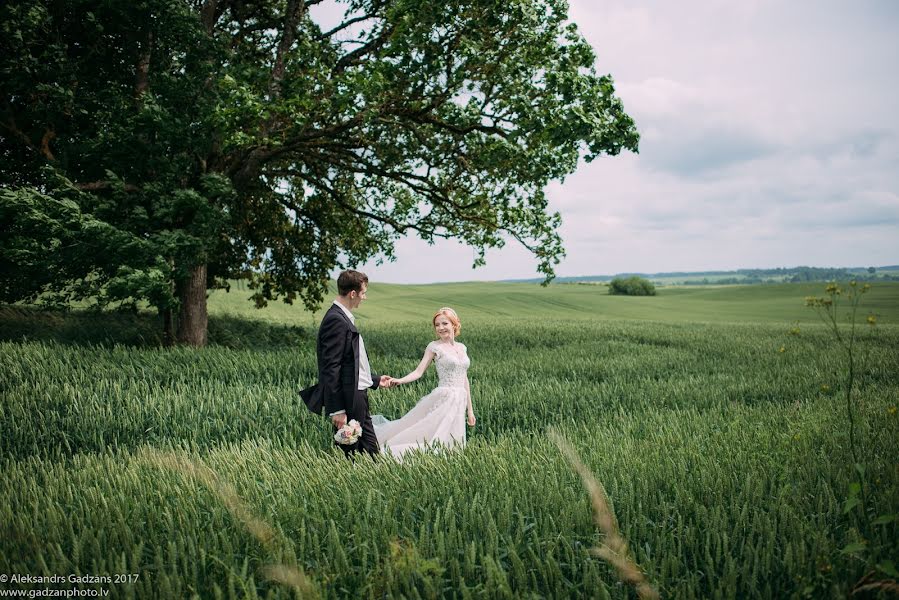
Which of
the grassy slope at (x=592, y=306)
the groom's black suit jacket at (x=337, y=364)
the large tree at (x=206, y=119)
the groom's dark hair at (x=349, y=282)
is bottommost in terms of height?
the grassy slope at (x=592, y=306)

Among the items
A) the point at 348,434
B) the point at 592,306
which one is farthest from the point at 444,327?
the point at 592,306

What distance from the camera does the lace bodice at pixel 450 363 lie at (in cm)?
606

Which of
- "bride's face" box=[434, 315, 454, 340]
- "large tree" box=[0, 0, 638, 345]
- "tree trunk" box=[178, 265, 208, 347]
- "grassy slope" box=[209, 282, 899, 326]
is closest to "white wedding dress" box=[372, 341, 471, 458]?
"bride's face" box=[434, 315, 454, 340]

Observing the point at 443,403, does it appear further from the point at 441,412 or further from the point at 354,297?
the point at 354,297

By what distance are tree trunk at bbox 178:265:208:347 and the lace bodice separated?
8.53m

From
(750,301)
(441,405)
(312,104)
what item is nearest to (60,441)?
(441,405)

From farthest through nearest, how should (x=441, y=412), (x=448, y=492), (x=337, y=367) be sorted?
(x=441, y=412)
(x=337, y=367)
(x=448, y=492)

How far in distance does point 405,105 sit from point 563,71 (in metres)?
3.46

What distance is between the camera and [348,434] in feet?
15.5

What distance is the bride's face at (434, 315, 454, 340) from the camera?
6.05m

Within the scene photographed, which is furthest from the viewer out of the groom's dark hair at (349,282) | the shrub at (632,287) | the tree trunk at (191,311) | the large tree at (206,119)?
the shrub at (632,287)

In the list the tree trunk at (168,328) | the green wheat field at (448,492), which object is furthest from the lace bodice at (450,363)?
the tree trunk at (168,328)

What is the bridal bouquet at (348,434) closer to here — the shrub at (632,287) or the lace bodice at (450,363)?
the lace bodice at (450,363)

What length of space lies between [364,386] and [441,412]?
1317 mm
